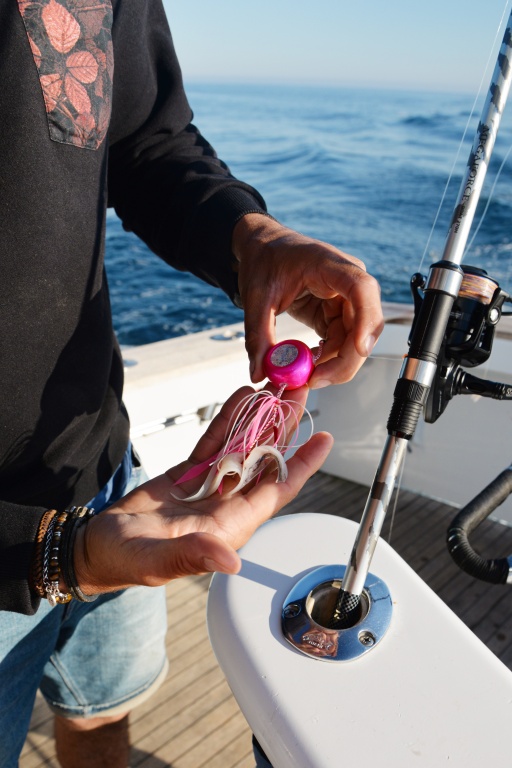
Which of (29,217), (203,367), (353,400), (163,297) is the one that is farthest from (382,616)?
(163,297)

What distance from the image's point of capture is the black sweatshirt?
1.00 metres

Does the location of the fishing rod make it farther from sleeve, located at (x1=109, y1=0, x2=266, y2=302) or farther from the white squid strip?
sleeve, located at (x1=109, y1=0, x2=266, y2=302)

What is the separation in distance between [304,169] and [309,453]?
597 inches

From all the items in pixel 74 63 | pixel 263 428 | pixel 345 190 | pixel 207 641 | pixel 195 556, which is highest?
pixel 74 63

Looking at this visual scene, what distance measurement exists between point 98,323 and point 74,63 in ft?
1.44

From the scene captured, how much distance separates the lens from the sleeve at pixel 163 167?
130 centimetres

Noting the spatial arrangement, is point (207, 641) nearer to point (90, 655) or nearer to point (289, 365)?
point (90, 655)

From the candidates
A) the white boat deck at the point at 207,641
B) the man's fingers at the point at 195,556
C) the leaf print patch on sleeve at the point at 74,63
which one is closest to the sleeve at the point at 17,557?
the man's fingers at the point at 195,556

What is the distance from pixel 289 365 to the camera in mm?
1162

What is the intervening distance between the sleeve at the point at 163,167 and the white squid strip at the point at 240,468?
36cm

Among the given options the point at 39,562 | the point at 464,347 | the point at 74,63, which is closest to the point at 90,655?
the point at 39,562

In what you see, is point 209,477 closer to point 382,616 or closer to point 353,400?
point 382,616

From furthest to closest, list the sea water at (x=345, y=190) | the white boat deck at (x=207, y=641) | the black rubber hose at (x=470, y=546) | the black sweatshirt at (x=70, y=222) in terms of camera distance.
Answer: the sea water at (x=345, y=190) → the white boat deck at (x=207, y=641) → the black rubber hose at (x=470, y=546) → the black sweatshirt at (x=70, y=222)

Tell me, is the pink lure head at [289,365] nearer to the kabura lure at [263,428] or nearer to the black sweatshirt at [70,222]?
the kabura lure at [263,428]
